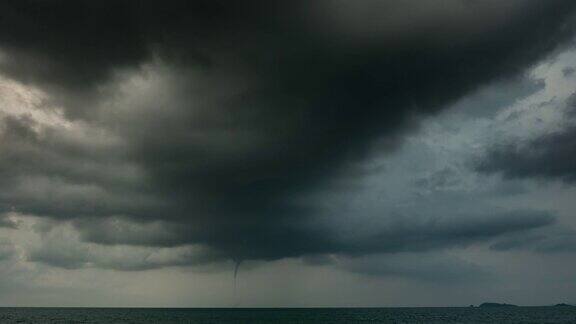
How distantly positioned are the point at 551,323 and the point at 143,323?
5089 inches

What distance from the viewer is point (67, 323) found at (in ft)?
470

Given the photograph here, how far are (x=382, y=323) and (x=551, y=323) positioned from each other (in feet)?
164

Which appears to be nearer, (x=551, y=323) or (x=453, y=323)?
(x=551, y=323)

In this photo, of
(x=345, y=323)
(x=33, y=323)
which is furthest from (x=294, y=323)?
(x=33, y=323)

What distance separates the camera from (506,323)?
143 m

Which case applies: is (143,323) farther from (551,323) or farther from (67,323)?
(551,323)

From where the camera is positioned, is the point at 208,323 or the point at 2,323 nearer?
the point at 2,323

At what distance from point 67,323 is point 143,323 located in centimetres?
2380

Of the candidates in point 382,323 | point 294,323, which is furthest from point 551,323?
point 294,323

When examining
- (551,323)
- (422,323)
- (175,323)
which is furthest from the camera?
(175,323)

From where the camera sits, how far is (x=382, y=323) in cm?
14288

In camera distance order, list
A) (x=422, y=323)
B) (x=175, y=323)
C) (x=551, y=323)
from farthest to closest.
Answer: (x=175, y=323) < (x=422, y=323) < (x=551, y=323)

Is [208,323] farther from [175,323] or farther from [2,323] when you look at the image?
[2,323]

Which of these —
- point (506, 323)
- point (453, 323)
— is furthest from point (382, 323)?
point (506, 323)
